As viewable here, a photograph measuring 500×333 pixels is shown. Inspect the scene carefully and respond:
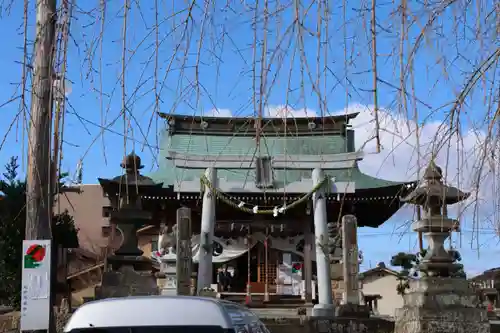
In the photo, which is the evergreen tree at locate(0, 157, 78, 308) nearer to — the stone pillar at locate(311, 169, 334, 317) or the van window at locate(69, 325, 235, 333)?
the stone pillar at locate(311, 169, 334, 317)

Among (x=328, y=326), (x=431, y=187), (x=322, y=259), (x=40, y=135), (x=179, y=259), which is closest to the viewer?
(x=40, y=135)

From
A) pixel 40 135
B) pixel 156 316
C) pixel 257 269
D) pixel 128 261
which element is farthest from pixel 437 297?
pixel 257 269

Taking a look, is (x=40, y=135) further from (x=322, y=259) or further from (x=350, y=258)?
(x=322, y=259)

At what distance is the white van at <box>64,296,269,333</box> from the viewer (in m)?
3.58

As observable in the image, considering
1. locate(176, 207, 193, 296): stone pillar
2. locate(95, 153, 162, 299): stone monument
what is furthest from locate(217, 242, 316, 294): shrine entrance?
locate(95, 153, 162, 299): stone monument

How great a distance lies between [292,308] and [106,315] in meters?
14.4

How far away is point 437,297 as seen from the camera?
10273 millimetres

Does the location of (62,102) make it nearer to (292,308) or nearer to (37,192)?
(37,192)

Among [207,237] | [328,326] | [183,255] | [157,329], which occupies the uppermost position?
[207,237]

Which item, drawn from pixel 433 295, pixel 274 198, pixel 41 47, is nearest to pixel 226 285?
pixel 274 198

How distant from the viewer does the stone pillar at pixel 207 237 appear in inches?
628

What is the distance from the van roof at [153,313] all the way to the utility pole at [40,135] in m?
0.85

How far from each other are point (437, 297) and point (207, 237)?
789 centimetres

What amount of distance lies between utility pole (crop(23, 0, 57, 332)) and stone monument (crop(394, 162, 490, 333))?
6259 mm
